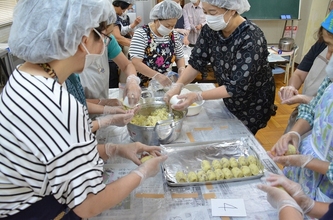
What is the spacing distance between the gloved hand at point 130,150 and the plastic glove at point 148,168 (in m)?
0.09

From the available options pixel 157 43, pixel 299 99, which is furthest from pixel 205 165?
pixel 157 43

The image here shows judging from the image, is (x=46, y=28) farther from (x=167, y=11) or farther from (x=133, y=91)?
(x=167, y=11)

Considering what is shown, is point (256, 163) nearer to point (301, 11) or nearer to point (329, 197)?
point (329, 197)

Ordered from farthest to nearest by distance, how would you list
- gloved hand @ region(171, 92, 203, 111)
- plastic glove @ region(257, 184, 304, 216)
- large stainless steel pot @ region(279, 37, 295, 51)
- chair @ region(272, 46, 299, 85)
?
large stainless steel pot @ region(279, 37, 295, 51)
chair @ region(272, 46, 299, 85)
gloved hand @ region(171, 92, 203, 111)
plastic glove @ region(257, 184, 304, 216)

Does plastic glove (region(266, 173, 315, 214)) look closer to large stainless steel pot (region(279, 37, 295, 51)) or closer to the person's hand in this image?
the person's hand

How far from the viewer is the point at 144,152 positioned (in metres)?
1.20

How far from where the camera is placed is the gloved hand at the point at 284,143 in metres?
1.28

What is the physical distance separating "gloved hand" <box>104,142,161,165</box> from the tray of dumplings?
0.27ft

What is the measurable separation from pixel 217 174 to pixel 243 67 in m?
0.67

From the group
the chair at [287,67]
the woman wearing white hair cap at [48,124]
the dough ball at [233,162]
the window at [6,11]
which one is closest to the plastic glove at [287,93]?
the dough ball at [233,162]

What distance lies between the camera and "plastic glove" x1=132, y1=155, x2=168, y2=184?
37.9 inches

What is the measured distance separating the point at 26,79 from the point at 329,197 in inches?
49.0

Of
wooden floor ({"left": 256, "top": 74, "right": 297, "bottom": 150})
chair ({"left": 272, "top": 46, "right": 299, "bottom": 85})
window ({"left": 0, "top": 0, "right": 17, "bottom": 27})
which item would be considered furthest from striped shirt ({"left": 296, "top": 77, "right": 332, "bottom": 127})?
window ({"left": 0, "top": 0, "right": 17, "bottom": 27})

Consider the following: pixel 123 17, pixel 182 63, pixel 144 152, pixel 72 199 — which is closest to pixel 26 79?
pixel 72 199
